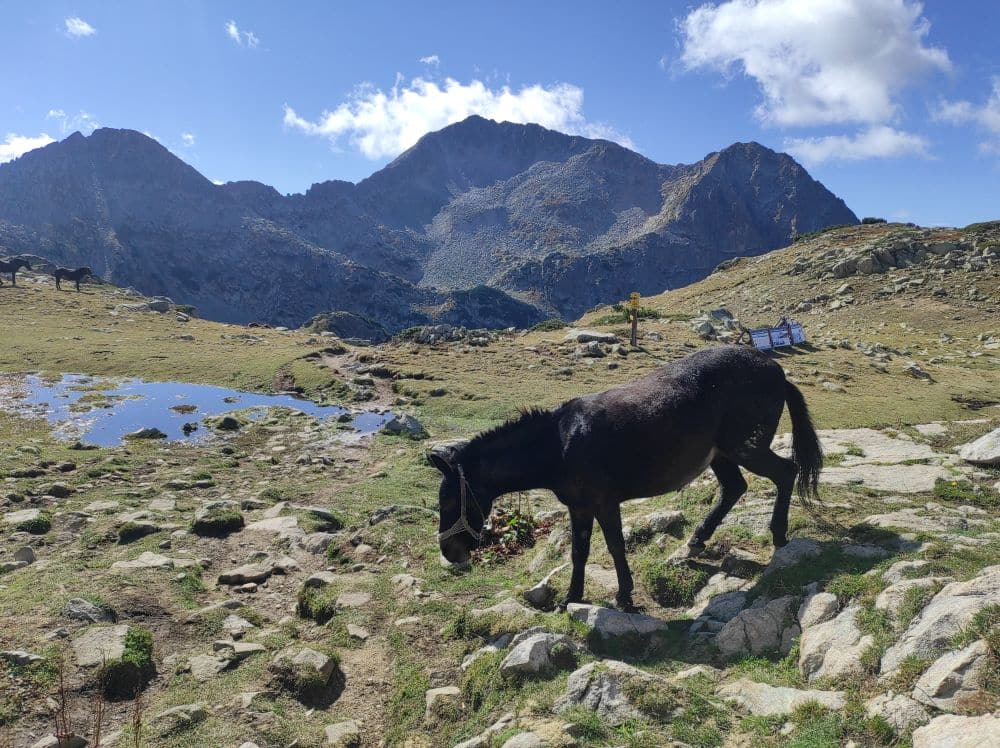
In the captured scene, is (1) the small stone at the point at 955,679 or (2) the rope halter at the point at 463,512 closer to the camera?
(1) the small stone at the point at 955,679

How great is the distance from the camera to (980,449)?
10.4 metres

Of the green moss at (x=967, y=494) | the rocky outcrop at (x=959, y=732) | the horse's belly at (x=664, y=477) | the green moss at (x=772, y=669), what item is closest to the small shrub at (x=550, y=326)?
the green moss at (x=967, y=494)

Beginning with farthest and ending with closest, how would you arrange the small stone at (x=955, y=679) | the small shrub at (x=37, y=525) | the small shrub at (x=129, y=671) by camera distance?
1. the small shrub at (x=37, y=525)
2. the small shrub at (x=129, y=671)
3. the small stone at (x=955, y=679)

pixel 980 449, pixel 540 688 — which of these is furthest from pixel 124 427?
pixel 980 449

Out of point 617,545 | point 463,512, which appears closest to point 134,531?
point 463,512

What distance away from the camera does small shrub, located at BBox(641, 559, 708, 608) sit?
757cm

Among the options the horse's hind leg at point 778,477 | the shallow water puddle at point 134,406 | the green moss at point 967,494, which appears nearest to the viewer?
the horse's hind leg at point 778,477

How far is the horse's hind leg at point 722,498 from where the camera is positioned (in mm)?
8242

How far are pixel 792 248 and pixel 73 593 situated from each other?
3414 inches

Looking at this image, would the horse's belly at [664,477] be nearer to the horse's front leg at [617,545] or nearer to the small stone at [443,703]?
the horse's front leg at [617,545]

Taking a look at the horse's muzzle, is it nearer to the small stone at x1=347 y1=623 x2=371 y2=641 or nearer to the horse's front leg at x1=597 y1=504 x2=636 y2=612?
the small stone at x1=347 y1=623 x2=371 y2=641

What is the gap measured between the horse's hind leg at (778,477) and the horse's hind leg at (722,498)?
495 millimetres

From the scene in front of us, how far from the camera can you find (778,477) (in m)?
7.95

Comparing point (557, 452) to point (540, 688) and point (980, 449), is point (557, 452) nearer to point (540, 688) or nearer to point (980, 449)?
point (540, 688)
